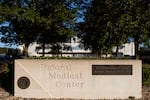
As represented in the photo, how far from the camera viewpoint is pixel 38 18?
28469 mm

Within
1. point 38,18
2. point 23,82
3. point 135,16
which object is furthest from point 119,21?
point 23,82

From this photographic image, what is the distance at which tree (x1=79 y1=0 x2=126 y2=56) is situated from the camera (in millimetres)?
23141

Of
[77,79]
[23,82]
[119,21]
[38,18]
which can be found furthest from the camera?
[38,18]

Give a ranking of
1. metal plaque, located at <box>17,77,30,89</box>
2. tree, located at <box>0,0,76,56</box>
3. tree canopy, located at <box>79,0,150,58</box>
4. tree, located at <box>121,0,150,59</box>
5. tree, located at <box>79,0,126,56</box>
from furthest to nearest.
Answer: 1. tree, located at <box>0,0,76,56</box>
2. tree, located at <box>79,0,126,56</box>
3. tree canopy, located at <box>79,0,150,58</box>
4. tree, located at <box>121,0,150,59</box>
5. metal plaque, located at <box>17,77,30,89</box>

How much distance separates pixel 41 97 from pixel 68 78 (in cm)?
117

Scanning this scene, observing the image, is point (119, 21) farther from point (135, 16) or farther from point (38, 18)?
point (38, 18)

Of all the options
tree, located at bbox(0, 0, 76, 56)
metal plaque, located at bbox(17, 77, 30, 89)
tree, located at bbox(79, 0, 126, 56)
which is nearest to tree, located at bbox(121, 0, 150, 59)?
tree, located at bbox(79, 0, 126, 56)

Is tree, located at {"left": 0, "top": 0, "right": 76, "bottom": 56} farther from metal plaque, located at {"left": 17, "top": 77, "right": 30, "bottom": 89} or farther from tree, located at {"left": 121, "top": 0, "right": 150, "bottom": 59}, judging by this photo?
metal plaque, located at {"left": 17, "top": 77, "right": 30, "bottom": 89}

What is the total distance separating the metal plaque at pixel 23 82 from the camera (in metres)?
14.7

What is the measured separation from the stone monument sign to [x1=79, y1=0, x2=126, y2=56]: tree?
811cm

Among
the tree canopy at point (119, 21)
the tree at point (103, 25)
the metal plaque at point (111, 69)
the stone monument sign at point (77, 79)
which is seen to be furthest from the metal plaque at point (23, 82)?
the tree at point (103, 25)

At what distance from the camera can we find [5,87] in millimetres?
16375

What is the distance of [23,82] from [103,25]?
462 inches

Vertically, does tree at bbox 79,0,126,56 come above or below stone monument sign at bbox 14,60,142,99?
above
